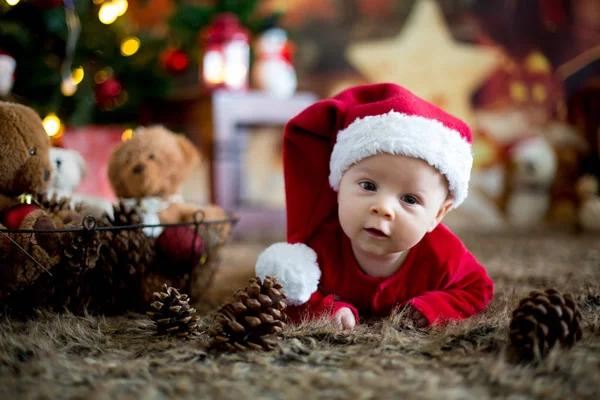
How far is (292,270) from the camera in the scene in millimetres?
823

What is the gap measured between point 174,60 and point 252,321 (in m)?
1.68

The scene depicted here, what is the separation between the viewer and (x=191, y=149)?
1.18m

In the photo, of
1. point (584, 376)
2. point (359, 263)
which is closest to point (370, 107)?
point (359, 263)

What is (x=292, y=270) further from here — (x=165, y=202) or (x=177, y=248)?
(x=165, y=202)

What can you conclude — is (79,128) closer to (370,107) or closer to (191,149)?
(191,149)

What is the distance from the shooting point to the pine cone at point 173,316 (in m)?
0.75

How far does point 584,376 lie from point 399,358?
20 centimetres

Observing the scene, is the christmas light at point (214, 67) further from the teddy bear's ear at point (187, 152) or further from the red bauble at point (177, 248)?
the red bauble at point (177, 248)

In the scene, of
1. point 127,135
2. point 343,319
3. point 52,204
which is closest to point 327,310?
point 343,319

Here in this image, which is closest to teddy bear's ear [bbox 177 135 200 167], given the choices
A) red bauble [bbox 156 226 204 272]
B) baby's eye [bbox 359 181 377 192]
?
red bauble [bbox 156 226 204 272]

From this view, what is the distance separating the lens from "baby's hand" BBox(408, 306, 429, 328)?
2.64 feet

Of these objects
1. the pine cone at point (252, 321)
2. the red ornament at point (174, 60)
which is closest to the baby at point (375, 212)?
the pine cone at point (252, 321)

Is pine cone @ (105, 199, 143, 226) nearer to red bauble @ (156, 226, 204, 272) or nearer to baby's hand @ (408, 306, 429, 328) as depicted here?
red bauble @ (156, 226, 204, 272)

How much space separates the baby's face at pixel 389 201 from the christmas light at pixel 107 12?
130 centimetres
